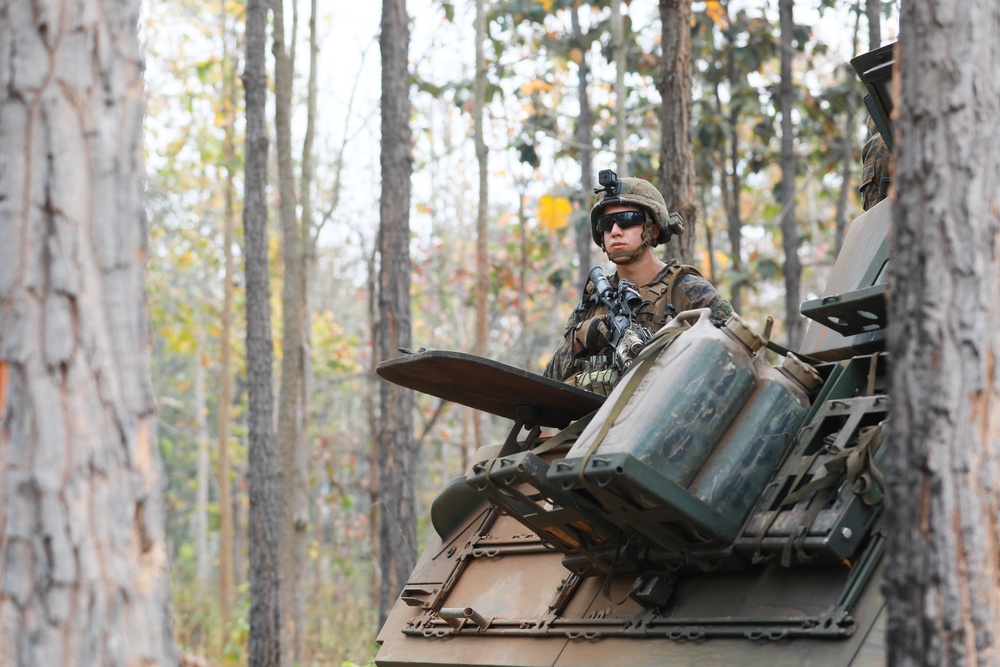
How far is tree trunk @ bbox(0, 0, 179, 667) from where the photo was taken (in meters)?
2.73

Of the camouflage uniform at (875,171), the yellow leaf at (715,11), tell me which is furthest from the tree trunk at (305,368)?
the camouflage uniform at (875,171)

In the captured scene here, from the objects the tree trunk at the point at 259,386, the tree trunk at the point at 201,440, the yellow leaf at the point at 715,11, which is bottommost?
the tree trunk at the point at 201,440

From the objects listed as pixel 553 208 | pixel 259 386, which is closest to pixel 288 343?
pixel 259 386

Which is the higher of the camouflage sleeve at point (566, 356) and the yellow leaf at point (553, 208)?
the yellow leaf at point (553, 208)

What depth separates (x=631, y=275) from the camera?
5.62m

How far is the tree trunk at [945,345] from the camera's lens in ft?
9.22

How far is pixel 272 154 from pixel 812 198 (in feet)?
36.1

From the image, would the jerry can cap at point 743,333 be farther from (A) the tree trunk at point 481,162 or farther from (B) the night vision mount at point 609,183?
(A) the tree trunk at point 481,162

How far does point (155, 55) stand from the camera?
75.8 feet

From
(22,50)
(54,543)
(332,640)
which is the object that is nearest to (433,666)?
(54,543)

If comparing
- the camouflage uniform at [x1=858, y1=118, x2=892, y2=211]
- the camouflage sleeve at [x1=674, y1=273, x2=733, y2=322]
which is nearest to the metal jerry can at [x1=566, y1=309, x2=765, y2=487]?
the camouflage sleeve at [x1=674, y1=273, x2=733, y2=322]

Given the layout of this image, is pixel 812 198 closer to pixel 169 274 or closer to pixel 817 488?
pixel 169 274

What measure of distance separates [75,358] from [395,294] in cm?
781

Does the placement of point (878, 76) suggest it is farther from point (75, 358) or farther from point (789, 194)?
point (789, 194)
